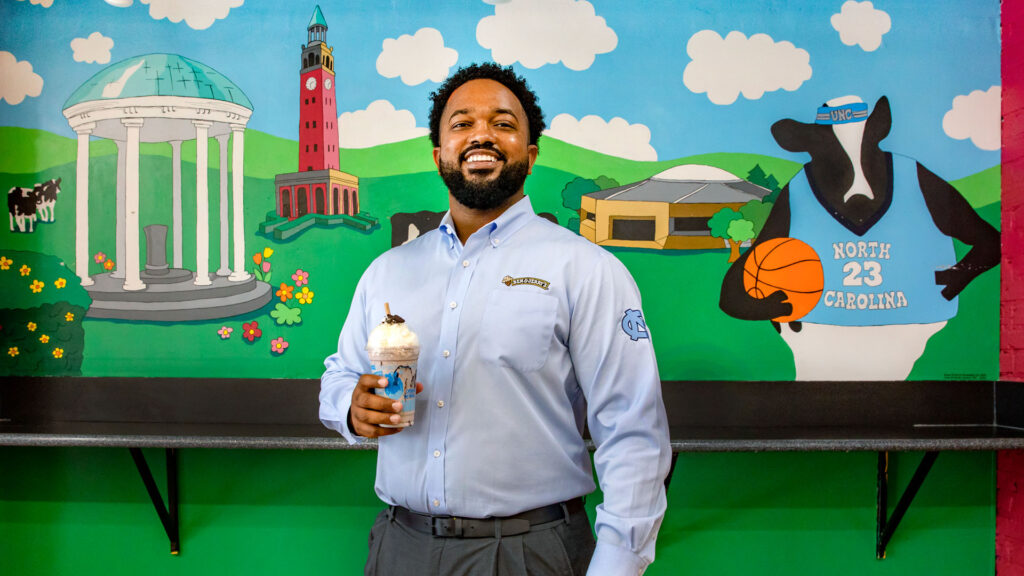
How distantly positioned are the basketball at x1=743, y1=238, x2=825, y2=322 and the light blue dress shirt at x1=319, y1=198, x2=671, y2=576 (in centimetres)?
129

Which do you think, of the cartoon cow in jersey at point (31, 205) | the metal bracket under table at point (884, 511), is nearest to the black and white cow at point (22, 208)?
the cartoon cow in jersey at point (31, 205)

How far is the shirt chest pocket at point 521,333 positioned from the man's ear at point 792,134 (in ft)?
5.38

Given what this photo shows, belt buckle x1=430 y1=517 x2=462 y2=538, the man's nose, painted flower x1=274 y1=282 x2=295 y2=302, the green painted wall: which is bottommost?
the green painted wall

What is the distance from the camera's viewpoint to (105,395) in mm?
2529

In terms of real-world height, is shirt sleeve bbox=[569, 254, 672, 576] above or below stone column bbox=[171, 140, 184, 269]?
below

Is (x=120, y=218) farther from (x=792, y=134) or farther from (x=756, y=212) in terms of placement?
(x=792, y=134)

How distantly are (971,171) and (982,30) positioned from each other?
588mm

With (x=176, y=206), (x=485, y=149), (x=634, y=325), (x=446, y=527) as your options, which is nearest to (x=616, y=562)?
(x=446, y=527)

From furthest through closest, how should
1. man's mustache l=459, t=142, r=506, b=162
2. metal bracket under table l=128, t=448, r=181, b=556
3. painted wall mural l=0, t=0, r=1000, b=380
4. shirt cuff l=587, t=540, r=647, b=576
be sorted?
painted wall mural l=0, t=0, r=1000, b=380
metal bracket under table l=128, t=448, r=181, b=556
man's mustache l=459, t=142, r=506, b=162
shirt cuff l=587, t=540, r=647, b=576

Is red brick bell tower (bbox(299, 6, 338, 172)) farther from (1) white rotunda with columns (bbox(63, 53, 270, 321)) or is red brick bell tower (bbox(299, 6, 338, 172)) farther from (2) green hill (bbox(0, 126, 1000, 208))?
(1) white rotunda with columns (bbox(63, 53, 270, 321))

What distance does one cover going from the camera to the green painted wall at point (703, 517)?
252 cm

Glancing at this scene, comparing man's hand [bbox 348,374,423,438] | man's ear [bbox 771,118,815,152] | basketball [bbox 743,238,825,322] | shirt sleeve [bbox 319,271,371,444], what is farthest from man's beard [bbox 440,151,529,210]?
man's ear [bbox 771,118,815,152]

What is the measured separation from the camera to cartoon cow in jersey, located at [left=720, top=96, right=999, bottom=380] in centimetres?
251

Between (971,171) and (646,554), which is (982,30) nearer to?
(971,171)
